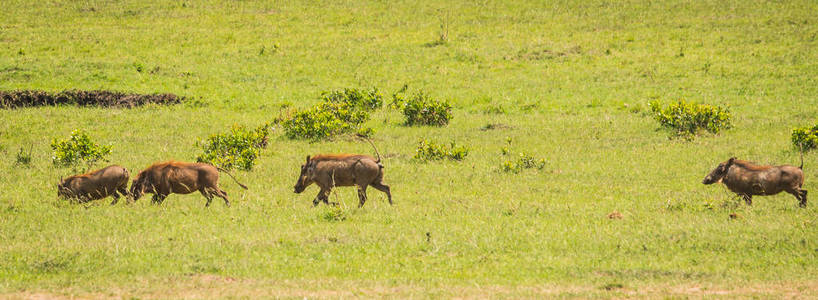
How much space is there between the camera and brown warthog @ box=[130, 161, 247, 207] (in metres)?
13.2

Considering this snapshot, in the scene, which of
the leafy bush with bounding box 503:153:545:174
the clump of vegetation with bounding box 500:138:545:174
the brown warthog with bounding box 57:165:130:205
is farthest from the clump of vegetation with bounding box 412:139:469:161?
the brown warthog with bounding box 57:165:130:205

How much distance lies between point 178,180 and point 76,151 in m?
Result: 5.38

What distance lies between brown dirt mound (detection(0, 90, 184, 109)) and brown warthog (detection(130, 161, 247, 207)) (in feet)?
48.9

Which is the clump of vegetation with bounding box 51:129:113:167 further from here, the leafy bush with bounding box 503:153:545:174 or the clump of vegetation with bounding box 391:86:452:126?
the clump of vegetation with bounding box 391:86:452:126

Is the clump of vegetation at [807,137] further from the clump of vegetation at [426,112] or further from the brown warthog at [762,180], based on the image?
the clump of vegetation at [426,112]

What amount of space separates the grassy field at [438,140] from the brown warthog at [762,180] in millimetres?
287

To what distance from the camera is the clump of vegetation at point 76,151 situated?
1742 centimetres

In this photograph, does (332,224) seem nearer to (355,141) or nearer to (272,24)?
(355,141)

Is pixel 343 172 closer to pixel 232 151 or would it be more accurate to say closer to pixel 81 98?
pixel 232 151

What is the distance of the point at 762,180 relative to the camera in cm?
1274

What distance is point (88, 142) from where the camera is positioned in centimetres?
1769

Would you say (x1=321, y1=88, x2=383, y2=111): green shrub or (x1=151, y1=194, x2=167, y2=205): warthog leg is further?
(x1=321, y1=88, x2=383, y2=111): green shrub

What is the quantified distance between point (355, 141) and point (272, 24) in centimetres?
2023

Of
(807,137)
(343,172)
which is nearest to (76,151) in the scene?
(343,172)
